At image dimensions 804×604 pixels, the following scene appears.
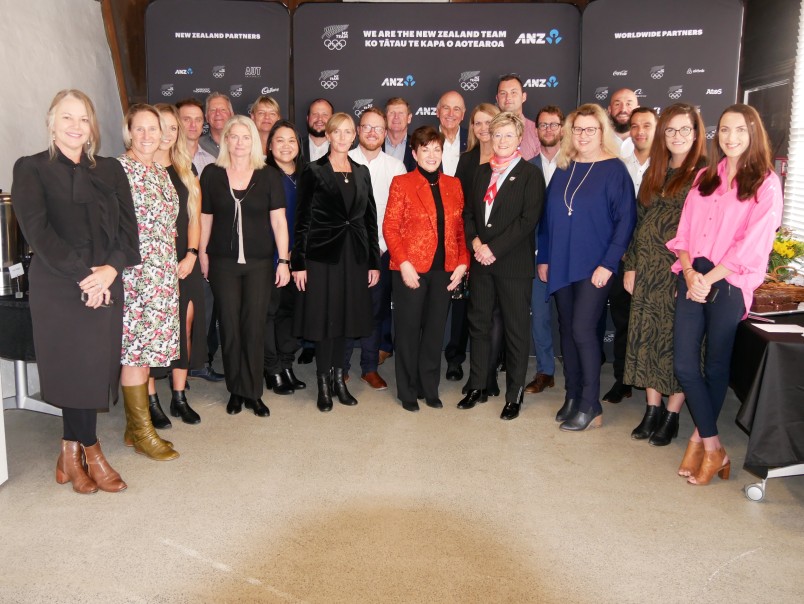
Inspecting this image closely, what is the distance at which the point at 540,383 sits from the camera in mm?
4602

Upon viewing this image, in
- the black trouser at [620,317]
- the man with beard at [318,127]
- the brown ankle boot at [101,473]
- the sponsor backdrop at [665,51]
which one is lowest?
the brown ankle boot at [101,473]

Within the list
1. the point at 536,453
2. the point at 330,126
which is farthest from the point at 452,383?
the point at 330,126

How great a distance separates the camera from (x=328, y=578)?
2494 mm

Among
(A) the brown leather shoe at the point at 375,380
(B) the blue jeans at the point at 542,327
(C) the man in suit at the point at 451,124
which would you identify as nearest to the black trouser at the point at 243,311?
(A) the brown leather shoe at the point at 375,380

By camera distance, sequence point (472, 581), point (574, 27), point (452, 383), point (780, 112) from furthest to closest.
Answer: point (574, 27) < point (780, 112) < point (452, 383) < point (472, 581)

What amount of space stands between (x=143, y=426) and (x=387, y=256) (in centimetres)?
190

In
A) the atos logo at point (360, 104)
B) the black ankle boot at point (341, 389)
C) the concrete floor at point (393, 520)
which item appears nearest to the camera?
the concrete floor at point (393, 520)

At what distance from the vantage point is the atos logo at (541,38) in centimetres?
561

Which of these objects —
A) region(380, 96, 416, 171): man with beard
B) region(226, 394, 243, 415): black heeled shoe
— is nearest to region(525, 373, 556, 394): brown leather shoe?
region(380, 96, 416, 171): man with beard

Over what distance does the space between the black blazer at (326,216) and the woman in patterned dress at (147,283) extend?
2.36ft

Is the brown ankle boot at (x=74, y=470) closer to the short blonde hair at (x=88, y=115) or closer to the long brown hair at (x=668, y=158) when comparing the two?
the short blonde hair at (x=88, y=115)

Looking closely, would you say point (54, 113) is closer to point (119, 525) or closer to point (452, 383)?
point (119, 525)

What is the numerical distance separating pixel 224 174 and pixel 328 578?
2.22m

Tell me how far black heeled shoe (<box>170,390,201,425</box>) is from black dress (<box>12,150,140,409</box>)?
0.87m
